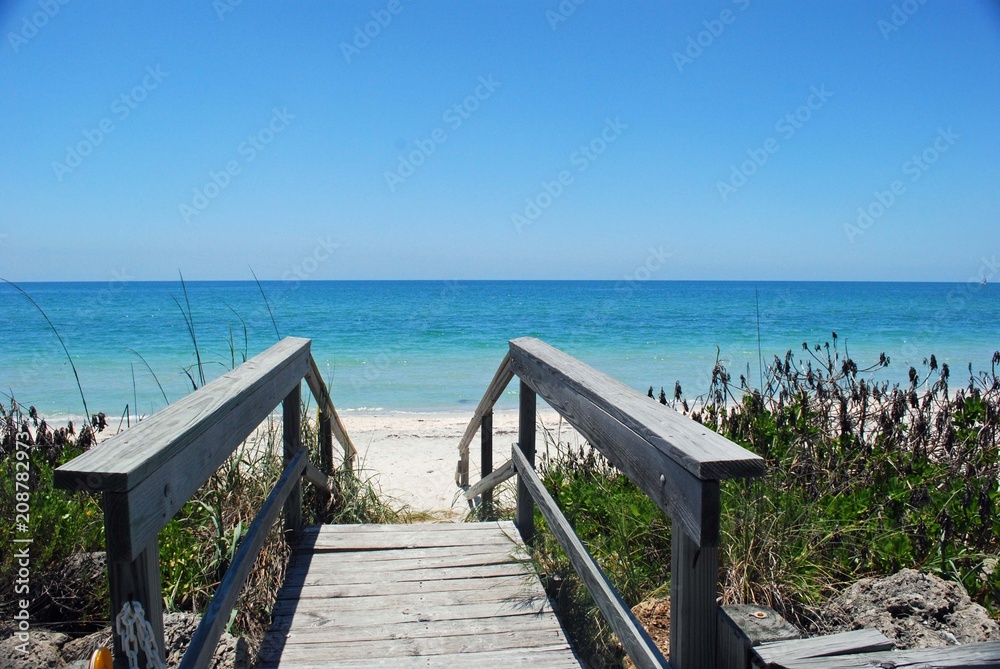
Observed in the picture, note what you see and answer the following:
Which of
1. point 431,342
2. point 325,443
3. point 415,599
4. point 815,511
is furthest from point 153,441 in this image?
point 431,342

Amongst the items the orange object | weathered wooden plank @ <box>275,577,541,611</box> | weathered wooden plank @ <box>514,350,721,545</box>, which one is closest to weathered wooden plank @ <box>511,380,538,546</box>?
weathered wooden plank @ <box>275,577,541,611</box>

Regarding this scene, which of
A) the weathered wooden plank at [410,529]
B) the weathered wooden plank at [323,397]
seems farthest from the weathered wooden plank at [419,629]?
the weathered wooden plank at [323,397]

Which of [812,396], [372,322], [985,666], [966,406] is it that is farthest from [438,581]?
[372,322]

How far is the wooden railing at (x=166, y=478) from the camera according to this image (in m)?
1.24

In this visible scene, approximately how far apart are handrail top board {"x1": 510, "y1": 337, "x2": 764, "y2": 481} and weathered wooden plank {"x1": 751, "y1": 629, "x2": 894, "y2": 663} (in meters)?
0.31

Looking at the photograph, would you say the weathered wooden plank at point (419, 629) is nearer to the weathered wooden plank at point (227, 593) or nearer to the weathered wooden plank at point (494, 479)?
the weathered wooden plank at point (227, 593)

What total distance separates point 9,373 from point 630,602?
1749 cm

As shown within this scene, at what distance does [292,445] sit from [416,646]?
1.36 m

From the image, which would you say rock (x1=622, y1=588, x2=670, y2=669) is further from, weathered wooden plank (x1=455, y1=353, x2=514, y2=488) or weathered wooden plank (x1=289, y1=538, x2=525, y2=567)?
weathered wooden plank (x1=455, y1=353, x2=514, y2=488)

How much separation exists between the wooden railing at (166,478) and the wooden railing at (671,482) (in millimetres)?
1117

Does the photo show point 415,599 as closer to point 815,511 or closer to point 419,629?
point 419,629

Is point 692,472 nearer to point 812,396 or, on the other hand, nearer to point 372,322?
point 812,396

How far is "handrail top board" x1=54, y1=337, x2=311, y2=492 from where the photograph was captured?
1.22 meters

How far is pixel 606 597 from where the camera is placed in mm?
1925
